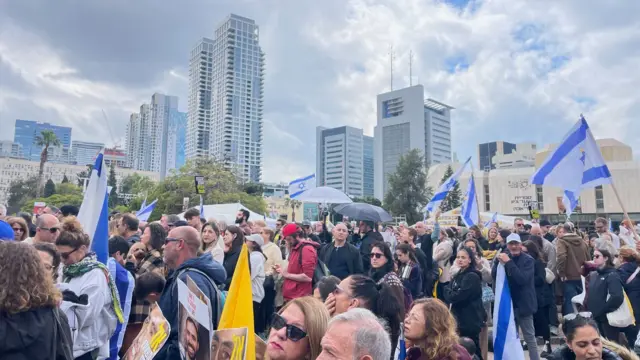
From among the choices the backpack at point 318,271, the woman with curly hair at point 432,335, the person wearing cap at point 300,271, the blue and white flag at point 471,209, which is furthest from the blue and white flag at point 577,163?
the woman with curly hair at point 432,335

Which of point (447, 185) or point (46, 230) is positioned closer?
point (46, 230)


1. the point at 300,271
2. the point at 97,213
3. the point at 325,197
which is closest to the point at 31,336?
the point at 97,213

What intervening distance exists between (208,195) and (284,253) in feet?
114

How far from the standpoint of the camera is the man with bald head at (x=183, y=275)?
9.60 feet

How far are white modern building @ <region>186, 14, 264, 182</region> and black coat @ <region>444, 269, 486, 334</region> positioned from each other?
162m

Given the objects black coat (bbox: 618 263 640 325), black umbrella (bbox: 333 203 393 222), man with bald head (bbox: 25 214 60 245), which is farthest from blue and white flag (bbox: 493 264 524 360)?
man with bald head (bbox: 25 214 60 245)

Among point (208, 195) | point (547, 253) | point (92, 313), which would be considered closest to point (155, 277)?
point (92, 313)

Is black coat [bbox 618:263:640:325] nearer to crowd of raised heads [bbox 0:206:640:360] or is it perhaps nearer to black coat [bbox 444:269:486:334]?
crowd of raised heads [bbox 0:206:640:360]

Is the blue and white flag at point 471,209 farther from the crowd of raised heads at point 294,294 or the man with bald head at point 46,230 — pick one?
the man with bald head at point 46,230

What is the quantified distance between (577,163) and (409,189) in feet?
176

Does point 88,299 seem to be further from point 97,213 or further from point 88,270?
point 97,213

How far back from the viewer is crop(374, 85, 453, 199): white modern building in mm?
158625

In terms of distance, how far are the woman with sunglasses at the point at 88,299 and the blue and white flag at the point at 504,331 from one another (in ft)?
12.1

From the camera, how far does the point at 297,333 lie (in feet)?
8.17
